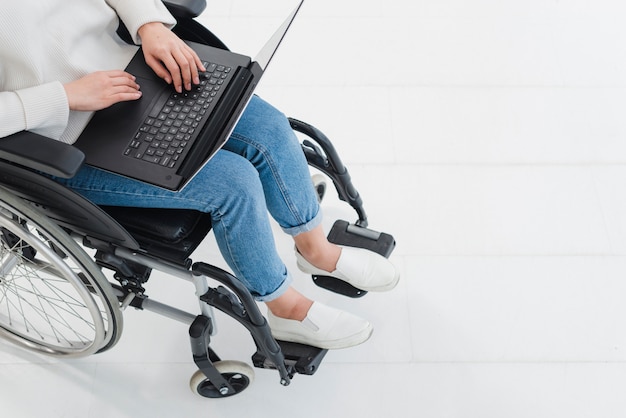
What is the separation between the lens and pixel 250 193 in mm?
1265

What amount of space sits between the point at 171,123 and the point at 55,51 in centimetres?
24

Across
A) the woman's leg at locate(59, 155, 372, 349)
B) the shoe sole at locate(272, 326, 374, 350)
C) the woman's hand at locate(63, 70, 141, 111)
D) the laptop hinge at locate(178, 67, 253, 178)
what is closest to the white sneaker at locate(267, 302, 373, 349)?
the shoe sole at locate(272, 326, 374, 350)

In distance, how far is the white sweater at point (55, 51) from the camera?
3.71ft

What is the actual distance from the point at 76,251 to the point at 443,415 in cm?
89

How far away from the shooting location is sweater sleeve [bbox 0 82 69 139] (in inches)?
43.4

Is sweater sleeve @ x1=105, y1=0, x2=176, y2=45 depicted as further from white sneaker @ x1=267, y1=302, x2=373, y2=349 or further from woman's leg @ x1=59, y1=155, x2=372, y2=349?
white sneaker @ x1=267, y1=302, x2=373, y2=349

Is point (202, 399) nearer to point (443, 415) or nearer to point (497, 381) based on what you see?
point (443, 415)

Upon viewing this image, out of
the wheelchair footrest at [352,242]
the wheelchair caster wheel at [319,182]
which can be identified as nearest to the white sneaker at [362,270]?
the wheelchair footrest at [352,242]

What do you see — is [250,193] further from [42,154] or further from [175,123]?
[42,154]

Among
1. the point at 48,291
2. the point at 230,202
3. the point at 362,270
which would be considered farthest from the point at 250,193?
the point at 48,291

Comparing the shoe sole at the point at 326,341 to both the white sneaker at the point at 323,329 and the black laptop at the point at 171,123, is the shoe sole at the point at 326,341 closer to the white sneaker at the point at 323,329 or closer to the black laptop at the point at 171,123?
the white sneaker at the point at 323,329

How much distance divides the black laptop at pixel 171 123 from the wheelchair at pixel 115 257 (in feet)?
0.33

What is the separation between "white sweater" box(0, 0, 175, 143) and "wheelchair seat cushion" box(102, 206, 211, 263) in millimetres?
171

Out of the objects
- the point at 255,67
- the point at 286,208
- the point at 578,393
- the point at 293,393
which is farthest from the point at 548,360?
the point at 255,67
